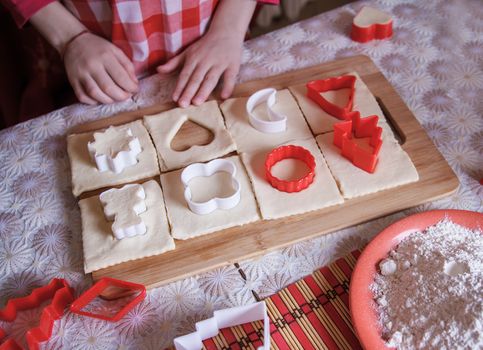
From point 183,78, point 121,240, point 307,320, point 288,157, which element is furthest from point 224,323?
point 183,78

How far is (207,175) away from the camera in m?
0.91

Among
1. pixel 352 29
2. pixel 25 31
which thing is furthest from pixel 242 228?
pixel 25 31

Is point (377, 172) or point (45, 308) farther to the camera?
point (377, 172)

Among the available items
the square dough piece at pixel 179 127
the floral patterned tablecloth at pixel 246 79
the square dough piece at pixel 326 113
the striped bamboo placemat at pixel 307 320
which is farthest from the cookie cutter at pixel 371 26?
the striped bamboo placemat at pixel 307 320

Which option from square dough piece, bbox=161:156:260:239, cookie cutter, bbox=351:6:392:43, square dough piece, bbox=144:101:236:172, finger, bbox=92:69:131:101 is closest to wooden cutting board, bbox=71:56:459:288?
square dough piece, bbox=161:156:260:239

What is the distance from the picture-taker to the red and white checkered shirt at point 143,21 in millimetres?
1071

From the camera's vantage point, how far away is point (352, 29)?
1174mm

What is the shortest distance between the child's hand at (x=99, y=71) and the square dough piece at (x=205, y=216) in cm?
30

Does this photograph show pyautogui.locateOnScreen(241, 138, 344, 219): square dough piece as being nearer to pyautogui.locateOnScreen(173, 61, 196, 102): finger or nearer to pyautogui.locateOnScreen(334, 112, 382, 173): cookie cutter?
pyautogui.locateOnScreen(334, 112, 382, 173): cookie cutter

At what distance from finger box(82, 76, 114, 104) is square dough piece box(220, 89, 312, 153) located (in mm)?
256

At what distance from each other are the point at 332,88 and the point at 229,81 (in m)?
0.22

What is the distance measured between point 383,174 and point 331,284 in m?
0.23

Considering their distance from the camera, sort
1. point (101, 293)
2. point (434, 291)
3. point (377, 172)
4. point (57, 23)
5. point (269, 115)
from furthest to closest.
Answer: point (57, 23) → point (269, 115) → point (377, 172) → point (101, 293) → point (434, 291)

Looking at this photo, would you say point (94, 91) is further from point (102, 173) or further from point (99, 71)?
point (102, 173)
